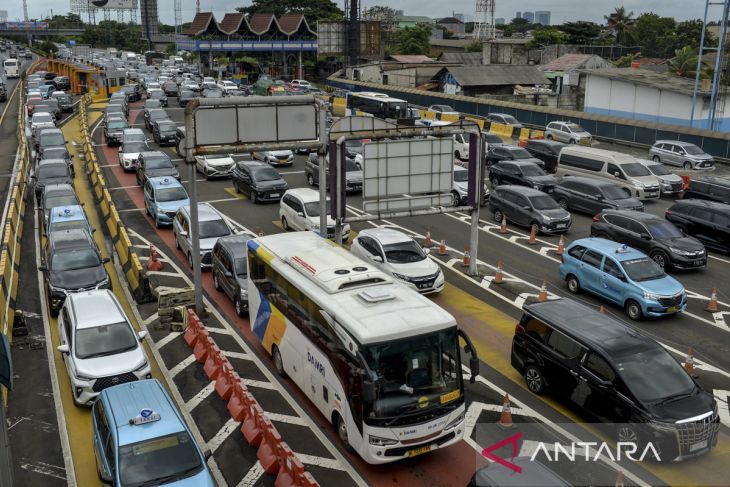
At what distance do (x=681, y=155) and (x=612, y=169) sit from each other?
834 cm

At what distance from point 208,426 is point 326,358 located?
10.1 ft

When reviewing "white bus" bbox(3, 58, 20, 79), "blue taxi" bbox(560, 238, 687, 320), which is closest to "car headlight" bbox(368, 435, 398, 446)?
"blue taxi" bbox(560, 238, 687, 320)

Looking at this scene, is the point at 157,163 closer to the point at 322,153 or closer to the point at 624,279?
the point at 322,153

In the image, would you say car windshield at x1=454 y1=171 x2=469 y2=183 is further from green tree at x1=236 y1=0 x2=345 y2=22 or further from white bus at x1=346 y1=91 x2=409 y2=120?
green tree at x1=236 y1=0 x2=345 y2=22

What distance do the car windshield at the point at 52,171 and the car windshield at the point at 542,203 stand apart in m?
22.1

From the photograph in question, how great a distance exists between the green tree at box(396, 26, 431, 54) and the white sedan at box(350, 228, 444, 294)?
99.4m

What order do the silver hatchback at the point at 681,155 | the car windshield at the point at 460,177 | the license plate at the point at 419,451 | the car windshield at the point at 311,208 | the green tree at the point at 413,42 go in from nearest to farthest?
the license plate at the point at 419,451 < the car windshield at the point at 311,208 < the car windshield at the point at 460,177 < the silver hatchback at the point at 681,155 < the green tree at the point at 413,42

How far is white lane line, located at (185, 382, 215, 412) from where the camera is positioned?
15.0 meters

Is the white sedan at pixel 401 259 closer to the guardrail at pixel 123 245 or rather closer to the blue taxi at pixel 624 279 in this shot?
the blue taxi at pixel 624 279

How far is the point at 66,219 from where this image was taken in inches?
946

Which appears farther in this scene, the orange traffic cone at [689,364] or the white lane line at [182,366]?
the white lane line at [182,366]

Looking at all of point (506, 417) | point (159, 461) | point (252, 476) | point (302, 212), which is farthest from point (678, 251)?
point (159, 461)

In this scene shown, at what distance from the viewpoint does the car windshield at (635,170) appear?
3331cm

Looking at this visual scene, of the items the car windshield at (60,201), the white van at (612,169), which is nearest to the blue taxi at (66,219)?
the car windshield at (60,201)
